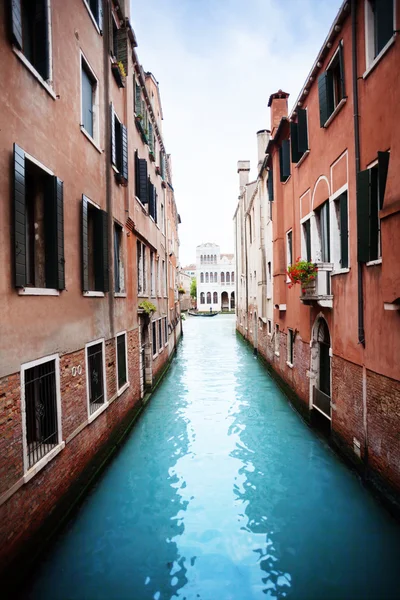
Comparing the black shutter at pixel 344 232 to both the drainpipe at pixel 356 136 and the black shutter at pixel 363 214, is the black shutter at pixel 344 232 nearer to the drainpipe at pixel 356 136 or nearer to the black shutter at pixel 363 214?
the drainpipe at pixel 356 136

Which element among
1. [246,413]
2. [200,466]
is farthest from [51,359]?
[246,413]

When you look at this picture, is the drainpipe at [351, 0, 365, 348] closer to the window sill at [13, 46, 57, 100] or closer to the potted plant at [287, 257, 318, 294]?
the potted plant at [287, 257, 318, 294]

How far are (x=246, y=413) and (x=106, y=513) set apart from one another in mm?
5532

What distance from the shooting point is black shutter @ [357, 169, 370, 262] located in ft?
18.3

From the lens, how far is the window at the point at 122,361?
8607 mm

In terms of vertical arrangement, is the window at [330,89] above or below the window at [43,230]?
above

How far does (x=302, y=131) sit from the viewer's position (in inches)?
354

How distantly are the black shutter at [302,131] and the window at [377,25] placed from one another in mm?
3236

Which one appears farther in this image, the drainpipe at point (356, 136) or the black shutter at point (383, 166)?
the drainpipe at point (356, 136)

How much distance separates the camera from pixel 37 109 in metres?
4.73

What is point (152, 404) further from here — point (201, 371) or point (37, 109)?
point (37, 109)

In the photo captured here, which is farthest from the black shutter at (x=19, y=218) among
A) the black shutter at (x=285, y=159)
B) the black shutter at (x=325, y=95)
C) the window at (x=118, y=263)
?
the black shutter at (x=285, y=159)

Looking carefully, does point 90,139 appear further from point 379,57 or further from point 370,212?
point 370,212

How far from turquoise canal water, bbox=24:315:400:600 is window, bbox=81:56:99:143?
19.8 feet
